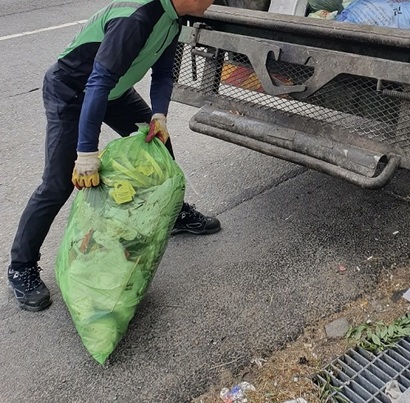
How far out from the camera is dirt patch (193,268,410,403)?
2.34 m

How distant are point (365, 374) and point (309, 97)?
1.28 m

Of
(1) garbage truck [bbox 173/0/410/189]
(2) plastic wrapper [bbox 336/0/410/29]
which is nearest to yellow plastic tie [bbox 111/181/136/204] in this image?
(1) garbage truck [bbox 173/0/410/189]

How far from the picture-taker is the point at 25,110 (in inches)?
Answer: 216

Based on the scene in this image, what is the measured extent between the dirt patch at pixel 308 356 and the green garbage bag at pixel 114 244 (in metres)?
0.50

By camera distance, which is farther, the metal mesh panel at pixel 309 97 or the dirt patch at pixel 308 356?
the metal mesh panel at pixel 309 97

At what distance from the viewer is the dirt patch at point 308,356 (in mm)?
2336

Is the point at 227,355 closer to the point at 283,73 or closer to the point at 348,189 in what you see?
the point at 283,73

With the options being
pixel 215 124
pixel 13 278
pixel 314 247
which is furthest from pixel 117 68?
pixel 314 247

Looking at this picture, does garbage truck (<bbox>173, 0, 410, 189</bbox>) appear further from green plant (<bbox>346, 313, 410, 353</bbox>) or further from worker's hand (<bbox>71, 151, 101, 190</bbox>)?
worker's hand (<bbox>71, 151, 101, 190</bbox>)

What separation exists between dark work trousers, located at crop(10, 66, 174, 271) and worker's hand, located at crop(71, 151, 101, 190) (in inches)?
8.5

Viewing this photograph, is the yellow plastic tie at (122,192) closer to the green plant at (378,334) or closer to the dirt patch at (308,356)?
the dirt patch at (308,356)

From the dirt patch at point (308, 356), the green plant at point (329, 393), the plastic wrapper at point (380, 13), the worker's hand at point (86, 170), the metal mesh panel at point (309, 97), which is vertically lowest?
the dirt patch at point (308, 356)

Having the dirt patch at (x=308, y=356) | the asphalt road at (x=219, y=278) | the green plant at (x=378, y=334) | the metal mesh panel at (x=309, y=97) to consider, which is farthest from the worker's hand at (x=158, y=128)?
the green plant at (x=378, y=334)

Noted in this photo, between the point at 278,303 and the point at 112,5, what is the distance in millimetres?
1509
